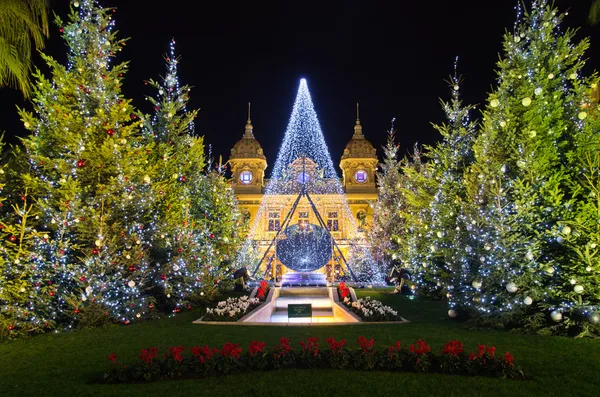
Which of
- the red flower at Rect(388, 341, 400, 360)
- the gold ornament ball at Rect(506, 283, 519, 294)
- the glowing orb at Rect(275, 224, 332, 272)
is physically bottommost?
the red flower at Rect(388, 341, 400, 360)

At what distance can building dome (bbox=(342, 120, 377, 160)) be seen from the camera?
6116 cm

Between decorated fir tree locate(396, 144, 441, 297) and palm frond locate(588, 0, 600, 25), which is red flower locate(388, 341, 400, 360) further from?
decorated fir tree locate(396, 144, 441, 297)

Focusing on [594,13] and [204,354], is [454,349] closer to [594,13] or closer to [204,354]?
[204,354]

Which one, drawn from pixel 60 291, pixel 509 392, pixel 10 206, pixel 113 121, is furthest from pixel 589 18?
pixel 10 206

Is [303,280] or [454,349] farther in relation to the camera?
[303,280]

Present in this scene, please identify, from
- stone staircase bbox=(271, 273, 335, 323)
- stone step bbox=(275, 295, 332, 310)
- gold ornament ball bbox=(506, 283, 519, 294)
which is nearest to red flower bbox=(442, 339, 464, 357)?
gold ornament ball bbox=(506, 283, 519, 294)

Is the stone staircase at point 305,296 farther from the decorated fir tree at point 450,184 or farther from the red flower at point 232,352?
the red flower at point 232,352

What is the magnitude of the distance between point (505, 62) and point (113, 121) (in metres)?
12.4

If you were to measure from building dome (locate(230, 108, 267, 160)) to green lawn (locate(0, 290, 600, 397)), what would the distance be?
49.8 meters

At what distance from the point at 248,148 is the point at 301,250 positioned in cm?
4018

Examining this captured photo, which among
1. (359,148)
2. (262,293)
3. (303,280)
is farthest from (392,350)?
(359,148)

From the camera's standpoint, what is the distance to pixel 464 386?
6648 millimetres

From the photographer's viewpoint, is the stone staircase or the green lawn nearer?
the green lawn

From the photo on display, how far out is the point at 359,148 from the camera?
201 ft
